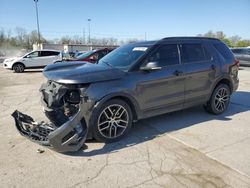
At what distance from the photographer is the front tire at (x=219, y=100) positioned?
551cm

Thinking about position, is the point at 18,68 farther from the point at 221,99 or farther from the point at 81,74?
the point at 221,99

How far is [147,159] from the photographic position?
11.4ft

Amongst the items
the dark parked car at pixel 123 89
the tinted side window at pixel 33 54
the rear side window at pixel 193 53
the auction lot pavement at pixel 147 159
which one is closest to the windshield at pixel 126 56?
the dark parked car at pixel 123 89

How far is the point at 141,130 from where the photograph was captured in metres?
4.62

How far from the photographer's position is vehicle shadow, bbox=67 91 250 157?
12.7 ft

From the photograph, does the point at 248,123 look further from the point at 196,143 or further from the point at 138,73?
the point at 138,73

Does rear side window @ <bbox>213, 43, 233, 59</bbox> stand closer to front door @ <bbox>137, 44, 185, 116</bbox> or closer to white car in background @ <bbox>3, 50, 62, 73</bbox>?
front door @ <bbox>137, 44, 185, 116</bbox>

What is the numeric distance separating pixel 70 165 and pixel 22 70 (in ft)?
50.1

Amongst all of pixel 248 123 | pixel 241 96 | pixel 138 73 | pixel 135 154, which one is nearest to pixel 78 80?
pixel 138 73

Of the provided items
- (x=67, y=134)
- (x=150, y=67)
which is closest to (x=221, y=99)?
(x=150, y=67)

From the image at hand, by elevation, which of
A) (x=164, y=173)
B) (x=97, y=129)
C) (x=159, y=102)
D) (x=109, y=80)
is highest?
(x=109, y=80)

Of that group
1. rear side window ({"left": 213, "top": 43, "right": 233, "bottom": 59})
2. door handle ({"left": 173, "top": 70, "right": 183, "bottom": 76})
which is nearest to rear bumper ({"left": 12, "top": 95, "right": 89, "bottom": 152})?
door handle ({"left": 173, "top": 70, "right": 183, "bottom": 76})

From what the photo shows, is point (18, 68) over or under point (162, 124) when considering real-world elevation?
over

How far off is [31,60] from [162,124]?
14662 millimetres
